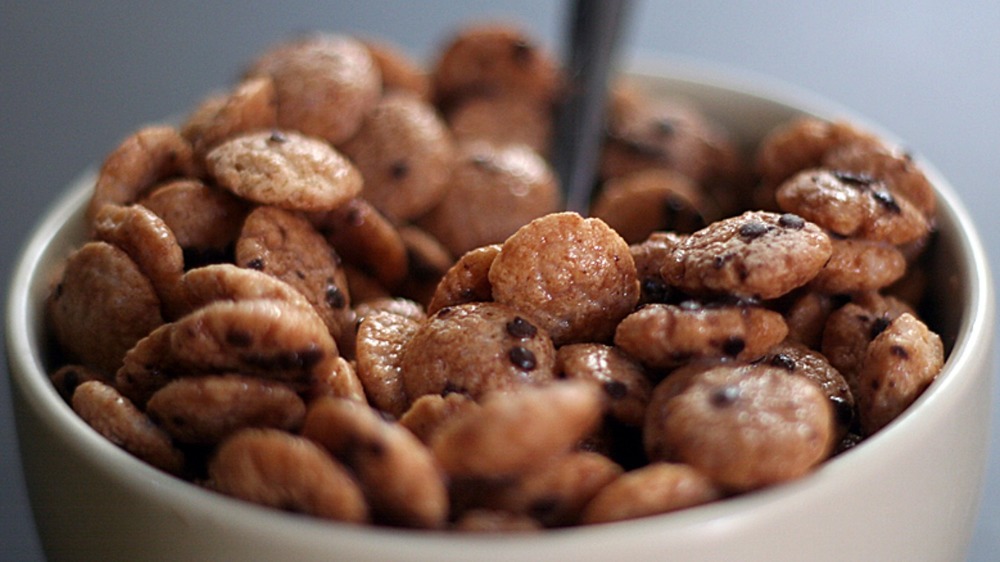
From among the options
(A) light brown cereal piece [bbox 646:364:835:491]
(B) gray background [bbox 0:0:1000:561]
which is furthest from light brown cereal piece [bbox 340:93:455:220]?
(B) gray background [bbox 0:0:1000:561]

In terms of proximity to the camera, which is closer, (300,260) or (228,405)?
(228,405)

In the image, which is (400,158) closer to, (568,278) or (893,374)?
(568,278)

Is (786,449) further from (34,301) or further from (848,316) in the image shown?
(34,301)

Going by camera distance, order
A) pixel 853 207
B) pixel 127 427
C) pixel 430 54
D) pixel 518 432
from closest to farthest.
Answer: pixel 518 432 < pixel 127 427 < pixel 853 207 < pixel 430 54

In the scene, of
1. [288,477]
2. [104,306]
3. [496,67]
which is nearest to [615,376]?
[288,477]

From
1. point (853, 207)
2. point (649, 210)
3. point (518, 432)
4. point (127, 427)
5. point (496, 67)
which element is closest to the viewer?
point (518, 432)

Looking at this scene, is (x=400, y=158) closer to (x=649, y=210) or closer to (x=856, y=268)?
(x=649, y=210)

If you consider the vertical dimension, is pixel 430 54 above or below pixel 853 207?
below
